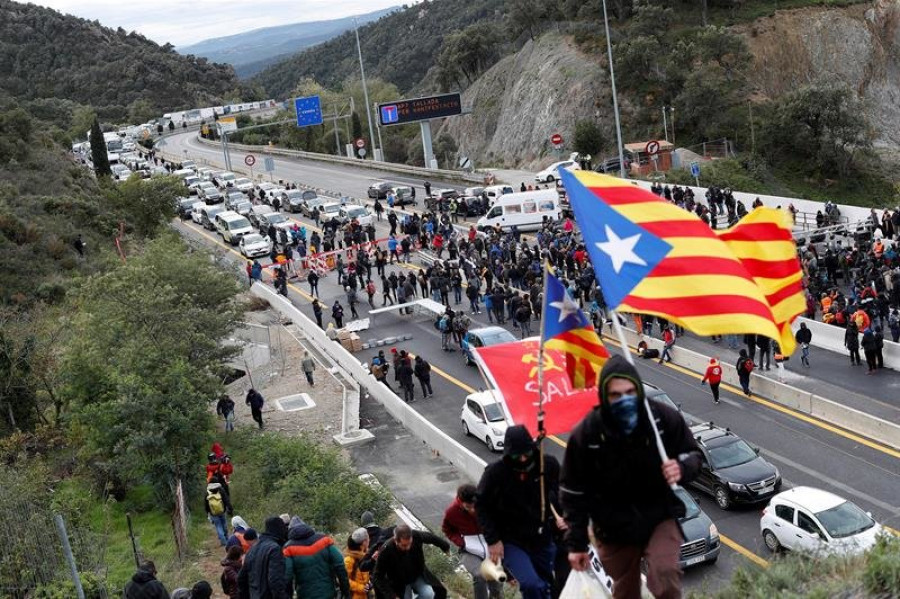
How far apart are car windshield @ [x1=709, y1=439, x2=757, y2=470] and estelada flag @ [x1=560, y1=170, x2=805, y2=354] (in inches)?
437

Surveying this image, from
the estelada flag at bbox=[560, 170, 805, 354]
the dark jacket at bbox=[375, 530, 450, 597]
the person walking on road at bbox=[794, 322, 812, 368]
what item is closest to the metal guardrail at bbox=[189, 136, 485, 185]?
the person walking on road at bbox=[794, 322, 812, 368]

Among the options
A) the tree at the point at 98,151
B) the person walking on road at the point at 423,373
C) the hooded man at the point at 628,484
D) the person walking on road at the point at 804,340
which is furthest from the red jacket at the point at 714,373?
the tree at the point at 98,151

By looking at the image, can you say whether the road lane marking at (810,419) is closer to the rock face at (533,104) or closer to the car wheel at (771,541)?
the car wheel at (771,541)

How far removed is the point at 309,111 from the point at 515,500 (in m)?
76.7

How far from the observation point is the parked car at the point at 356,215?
52.9 meters

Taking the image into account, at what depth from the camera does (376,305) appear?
3866cm

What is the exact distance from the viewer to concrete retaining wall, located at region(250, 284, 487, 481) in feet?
73.0

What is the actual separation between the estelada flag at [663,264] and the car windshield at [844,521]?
8519 mm

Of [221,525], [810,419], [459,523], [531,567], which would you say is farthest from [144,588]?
[810,419]

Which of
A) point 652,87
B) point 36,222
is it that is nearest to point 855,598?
point 36,222

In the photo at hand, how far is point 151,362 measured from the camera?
2284 centimetres

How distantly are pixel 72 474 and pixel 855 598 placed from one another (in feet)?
65.7

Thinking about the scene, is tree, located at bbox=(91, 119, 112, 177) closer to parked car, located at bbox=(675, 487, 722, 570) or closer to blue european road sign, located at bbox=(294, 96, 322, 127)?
blue european road sign, located at bbox=(294, 96, 322, 127)

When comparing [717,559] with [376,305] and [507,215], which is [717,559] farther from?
[507,215]
